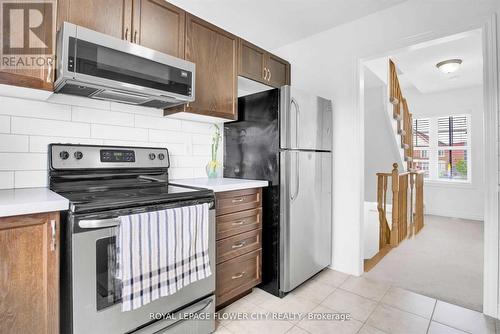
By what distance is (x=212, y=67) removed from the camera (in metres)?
2.22

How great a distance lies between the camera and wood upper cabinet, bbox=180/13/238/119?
2104 mm

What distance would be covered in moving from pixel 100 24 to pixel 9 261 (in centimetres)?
138

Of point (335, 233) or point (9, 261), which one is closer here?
point (9, 261)

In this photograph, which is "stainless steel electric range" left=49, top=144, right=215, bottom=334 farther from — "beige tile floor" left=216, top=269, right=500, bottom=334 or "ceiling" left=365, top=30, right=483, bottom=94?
"ceiling" left=365, top=30, right=483, bottom=94

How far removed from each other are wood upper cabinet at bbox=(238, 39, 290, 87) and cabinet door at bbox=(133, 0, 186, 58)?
65cm

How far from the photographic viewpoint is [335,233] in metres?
2.78

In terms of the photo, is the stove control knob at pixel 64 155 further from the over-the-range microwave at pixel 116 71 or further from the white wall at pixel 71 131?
the over-the-range microwave at pixel 116 71

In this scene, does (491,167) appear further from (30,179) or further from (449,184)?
(449,184)

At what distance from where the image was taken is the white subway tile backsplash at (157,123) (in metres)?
2.14

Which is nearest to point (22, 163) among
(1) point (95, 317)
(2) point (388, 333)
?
(1) point (95, 317)

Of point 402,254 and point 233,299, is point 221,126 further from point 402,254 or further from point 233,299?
point 402,254

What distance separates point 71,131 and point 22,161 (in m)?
0.33

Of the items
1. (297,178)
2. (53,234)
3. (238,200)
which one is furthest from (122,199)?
(297,178)

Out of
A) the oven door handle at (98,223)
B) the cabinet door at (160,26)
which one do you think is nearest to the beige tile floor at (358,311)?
the oven door handle at (98,223)
